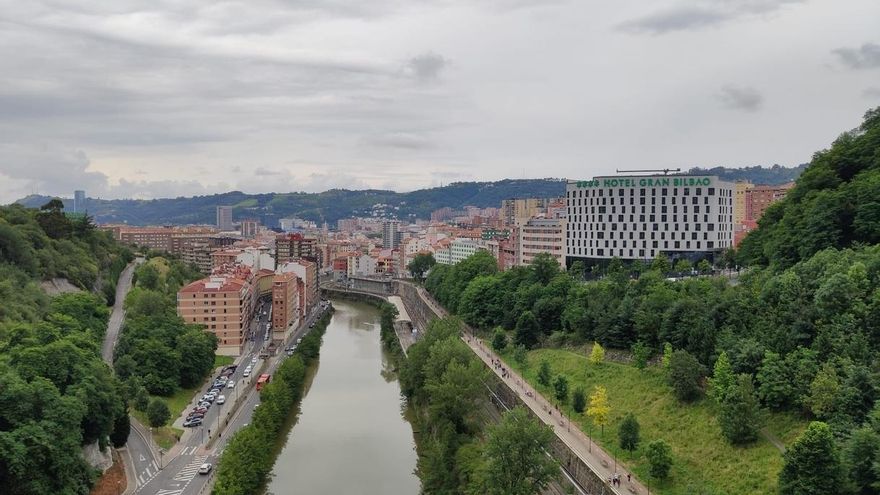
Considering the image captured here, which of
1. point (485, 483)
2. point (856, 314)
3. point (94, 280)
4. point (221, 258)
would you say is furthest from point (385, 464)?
point (221, 258)

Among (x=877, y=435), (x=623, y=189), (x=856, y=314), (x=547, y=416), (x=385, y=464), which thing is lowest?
(x=385, y=464)

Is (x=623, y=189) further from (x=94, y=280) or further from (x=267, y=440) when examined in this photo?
(x=94, y=280)

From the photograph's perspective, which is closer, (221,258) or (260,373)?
(260,373)

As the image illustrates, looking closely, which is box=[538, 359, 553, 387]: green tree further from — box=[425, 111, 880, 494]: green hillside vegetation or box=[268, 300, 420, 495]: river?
box=[268, 300, 420, 495]: river

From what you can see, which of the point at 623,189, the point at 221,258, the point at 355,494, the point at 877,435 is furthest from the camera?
the point at 221,258

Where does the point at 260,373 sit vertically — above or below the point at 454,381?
below

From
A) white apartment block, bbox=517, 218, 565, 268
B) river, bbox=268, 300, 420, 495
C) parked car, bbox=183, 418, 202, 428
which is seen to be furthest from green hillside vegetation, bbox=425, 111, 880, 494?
white apartment block, bbox=517, 218, 565, 268

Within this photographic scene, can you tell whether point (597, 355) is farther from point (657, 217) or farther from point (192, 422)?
point (657, 217)

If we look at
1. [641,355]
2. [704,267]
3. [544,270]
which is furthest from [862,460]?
[544,270]
